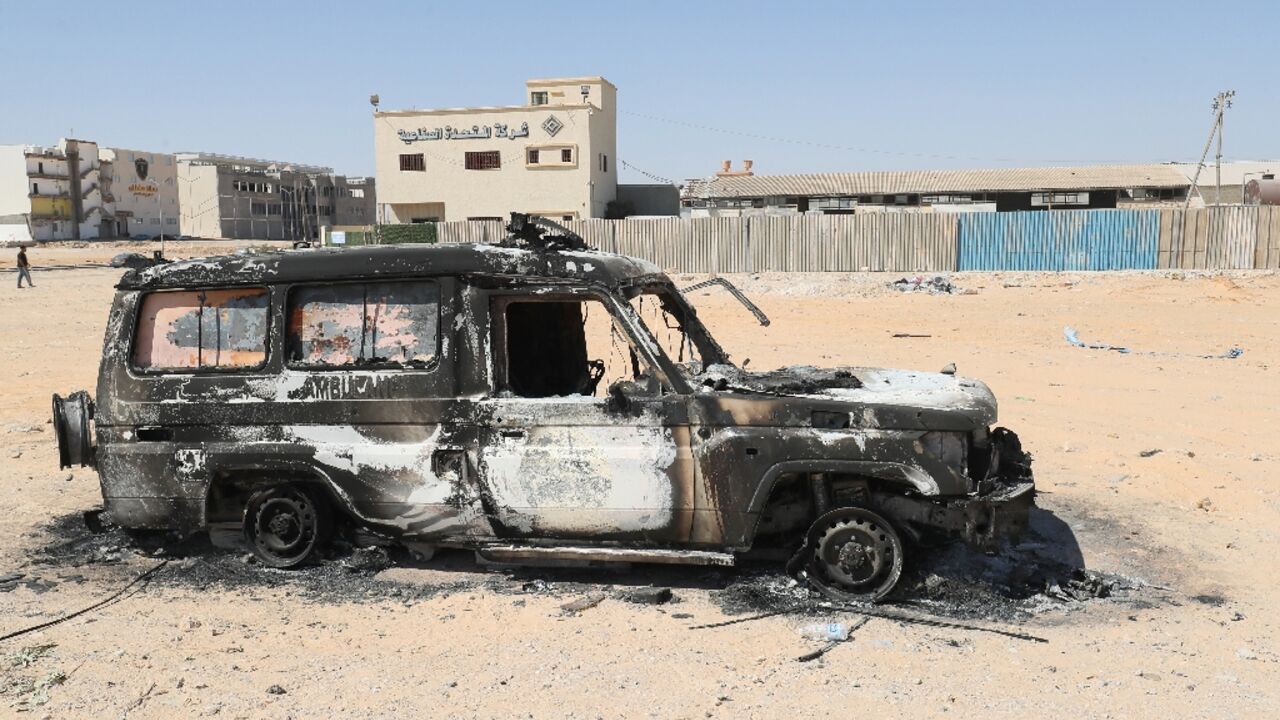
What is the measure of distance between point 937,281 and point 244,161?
77.9m

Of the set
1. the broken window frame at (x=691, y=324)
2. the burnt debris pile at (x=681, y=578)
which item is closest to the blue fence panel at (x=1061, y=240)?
the burnt debris pile at (x=681, y=578)

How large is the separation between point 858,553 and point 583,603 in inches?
58.9

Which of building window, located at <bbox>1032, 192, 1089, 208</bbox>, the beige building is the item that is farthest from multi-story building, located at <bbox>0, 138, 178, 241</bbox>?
building window, located at <bbox>1032, 192, 1089, 208</bbox>

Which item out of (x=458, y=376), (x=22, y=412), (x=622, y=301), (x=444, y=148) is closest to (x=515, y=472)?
(x=458, y=376)

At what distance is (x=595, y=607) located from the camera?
5668 millimetres

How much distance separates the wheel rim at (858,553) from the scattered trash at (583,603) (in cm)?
121

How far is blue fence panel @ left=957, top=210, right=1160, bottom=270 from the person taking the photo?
3056 cm

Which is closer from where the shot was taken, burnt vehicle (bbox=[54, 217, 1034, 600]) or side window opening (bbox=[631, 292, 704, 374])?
burnt vehicle (bbox=[54, 217, 1034, 600])

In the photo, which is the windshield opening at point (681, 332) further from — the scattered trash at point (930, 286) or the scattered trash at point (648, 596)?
the scattered trash at point (930, 286)

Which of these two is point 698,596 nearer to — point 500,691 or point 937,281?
point 500,691

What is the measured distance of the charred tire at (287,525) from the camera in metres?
6.22

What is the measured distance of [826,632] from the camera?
5195mm

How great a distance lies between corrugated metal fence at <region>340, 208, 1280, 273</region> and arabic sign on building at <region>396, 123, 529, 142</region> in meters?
16.4

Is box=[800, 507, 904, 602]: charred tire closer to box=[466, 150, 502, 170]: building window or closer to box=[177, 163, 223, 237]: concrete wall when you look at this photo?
box=[466, 150, 502, 170]: building window
